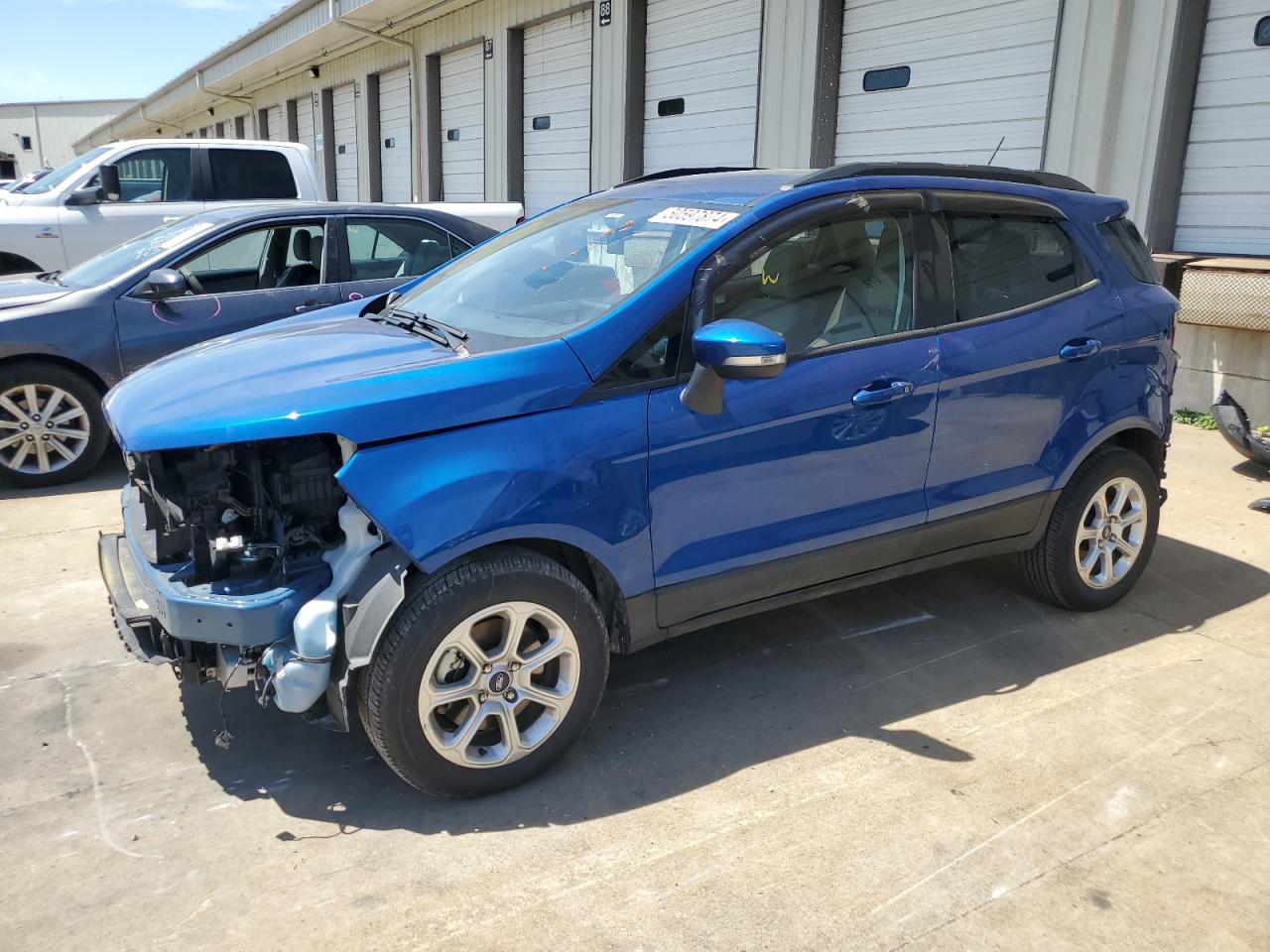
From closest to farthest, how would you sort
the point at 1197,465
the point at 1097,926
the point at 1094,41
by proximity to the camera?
the point at 1097,926
the point at 1197,465
the point at 1094,41

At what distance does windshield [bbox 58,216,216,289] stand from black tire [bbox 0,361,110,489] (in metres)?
0.61

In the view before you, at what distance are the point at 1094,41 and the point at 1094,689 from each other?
19.7 ft

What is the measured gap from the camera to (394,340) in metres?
3.31

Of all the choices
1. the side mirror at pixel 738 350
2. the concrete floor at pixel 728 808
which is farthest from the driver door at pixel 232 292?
the side mirror at pixel 738 350

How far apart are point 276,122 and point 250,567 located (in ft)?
92.0

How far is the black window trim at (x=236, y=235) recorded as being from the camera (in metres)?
6.07

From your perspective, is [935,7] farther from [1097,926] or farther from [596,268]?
[1097,926]

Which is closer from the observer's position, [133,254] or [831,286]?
[831,286]

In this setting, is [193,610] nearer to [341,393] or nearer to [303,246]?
[341,393]

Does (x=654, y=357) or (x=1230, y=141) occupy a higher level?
(x=1230, y=141)

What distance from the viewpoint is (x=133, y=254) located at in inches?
253

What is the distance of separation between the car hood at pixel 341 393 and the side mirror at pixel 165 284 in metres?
2.95

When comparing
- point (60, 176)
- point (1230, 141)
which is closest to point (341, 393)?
point (1230, 141)

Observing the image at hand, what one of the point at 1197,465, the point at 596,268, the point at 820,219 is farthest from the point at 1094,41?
the point at 596,268
